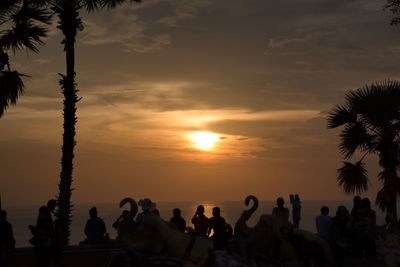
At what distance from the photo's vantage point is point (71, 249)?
1351 centimetres

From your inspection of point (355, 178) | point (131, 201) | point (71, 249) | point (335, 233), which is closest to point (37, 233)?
point (71, 249)

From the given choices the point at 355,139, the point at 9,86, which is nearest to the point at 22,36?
the point at 9,86

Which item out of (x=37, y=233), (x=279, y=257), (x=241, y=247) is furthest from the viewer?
(x=37, y=233)

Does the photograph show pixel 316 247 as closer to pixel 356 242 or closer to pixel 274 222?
pixel 274 222

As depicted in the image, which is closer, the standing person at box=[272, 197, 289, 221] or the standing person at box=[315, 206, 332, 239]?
the standing person at box=[315, 206, 332, 239]

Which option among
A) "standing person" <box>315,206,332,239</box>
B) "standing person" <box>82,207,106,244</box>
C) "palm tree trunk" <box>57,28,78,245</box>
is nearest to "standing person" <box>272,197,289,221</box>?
"standing person" <box>315,206,332,239</box>

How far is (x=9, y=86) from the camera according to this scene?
18.0 meters

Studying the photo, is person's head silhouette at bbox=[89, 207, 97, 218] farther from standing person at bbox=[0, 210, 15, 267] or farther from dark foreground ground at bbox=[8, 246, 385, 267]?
standing person at bbox=[0, 210, 15, 267]

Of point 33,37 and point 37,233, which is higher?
point 33,37

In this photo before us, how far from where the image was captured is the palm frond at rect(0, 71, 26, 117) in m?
17.8

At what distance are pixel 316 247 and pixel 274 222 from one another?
84 cm

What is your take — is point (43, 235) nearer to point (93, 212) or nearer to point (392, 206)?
point (93, 212)

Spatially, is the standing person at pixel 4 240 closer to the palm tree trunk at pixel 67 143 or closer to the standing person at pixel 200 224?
the standing person at pixel 200 224

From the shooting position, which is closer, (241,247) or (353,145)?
(241,247)
